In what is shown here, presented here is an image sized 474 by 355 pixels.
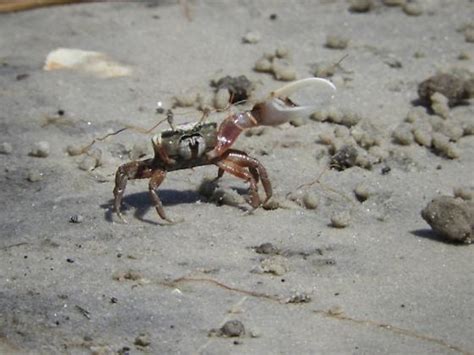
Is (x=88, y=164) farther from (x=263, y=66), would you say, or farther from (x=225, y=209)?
(x=263, y=66)

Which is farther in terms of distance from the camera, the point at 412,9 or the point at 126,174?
the point at 412,9

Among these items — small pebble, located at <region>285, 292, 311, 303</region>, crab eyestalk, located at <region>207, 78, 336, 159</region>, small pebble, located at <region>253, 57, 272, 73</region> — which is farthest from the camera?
small pebble, located at <region>253, 57, 272, 73</region>

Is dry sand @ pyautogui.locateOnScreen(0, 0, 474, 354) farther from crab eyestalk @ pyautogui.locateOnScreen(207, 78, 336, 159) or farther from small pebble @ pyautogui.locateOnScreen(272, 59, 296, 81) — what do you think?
crab eyestalk @ pyautogui.locateOnScreen(207, 78, 336, 159)

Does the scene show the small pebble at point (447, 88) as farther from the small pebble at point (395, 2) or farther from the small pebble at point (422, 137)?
the small pebble at point (395, 2)

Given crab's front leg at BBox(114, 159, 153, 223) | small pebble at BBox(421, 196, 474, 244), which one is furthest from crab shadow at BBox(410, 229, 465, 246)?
crab's front leg at BBox(114, 159, 153, 223)

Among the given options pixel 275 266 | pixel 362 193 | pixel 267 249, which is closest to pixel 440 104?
pixel 362 193

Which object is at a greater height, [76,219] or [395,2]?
[395,2]

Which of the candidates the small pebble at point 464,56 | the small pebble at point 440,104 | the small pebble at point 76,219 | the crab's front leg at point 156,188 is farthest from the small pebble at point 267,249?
the small pebble at point 464,56
